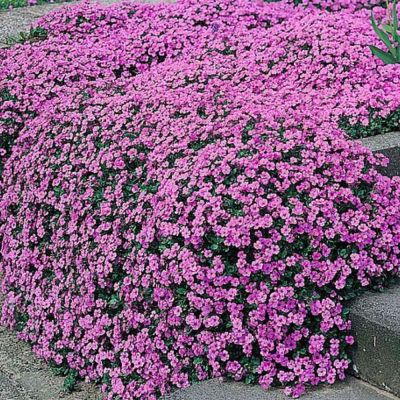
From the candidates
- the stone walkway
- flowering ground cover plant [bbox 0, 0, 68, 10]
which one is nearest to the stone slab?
the stone walkway

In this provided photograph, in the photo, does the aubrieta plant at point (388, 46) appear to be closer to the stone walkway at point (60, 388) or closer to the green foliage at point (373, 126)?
the green foliage at point (373, 126)

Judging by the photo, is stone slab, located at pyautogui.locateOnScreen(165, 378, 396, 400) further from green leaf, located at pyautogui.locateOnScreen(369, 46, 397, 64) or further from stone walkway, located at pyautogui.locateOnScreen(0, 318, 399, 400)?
green leaf, located at pyautogui.locateOnScreen(369, 46, 397, 64)

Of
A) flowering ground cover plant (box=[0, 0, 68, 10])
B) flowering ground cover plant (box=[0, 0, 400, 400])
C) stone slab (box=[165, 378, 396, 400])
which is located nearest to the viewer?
stone slab (box=[165, 378, 396, 400])

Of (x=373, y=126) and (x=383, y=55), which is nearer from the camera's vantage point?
(x=373, y=126)

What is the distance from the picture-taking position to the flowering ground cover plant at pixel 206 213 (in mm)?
3373

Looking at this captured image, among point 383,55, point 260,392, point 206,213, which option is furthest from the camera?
point 383,55

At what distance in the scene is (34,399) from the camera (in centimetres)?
397

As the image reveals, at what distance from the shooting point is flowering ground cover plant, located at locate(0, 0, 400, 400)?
3.37 metres

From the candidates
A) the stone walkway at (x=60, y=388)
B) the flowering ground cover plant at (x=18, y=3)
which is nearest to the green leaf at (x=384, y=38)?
the stone walkway at (x=60, y=388)

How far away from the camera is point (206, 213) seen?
11.5 feet

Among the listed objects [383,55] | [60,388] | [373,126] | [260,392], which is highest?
[383,55]

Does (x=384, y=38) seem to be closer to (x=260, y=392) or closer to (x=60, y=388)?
(x=260, y=392)

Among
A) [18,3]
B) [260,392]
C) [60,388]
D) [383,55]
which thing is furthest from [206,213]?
[18,3]

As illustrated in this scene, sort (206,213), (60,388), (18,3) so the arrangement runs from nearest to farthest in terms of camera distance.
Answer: (206,213) < (60,388) < (18,3)
